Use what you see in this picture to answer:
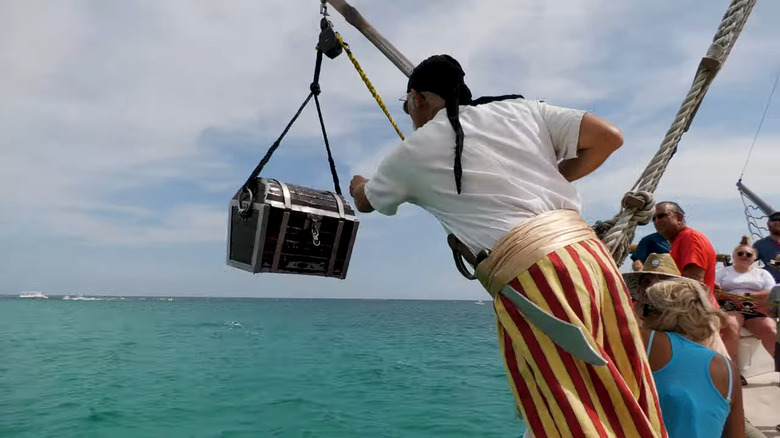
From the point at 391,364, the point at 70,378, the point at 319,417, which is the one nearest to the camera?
the point at 319,417

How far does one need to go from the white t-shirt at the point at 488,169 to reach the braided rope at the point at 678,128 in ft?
1.93

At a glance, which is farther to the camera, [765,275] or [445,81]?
[765,275]

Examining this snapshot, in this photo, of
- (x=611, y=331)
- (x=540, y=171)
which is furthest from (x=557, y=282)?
(x=540, y=171)

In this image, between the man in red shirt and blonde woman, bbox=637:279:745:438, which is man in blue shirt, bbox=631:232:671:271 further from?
blonde woman, bbox=637:279:745:438

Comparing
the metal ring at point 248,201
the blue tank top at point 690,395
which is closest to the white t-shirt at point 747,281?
the blue tank top at point 690,395

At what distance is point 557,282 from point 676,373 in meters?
1.69

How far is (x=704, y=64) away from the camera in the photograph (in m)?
2.58

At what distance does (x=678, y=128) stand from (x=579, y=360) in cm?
156

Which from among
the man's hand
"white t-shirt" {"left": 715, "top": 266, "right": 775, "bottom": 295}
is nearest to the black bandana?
the man's hand

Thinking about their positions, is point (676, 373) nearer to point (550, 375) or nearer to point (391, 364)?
point (550, 375)

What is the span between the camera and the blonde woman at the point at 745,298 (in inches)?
235

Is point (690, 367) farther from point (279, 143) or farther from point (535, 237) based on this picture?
point (279, 143)

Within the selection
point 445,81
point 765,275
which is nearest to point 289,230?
point 445,81

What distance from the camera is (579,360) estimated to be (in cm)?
151
